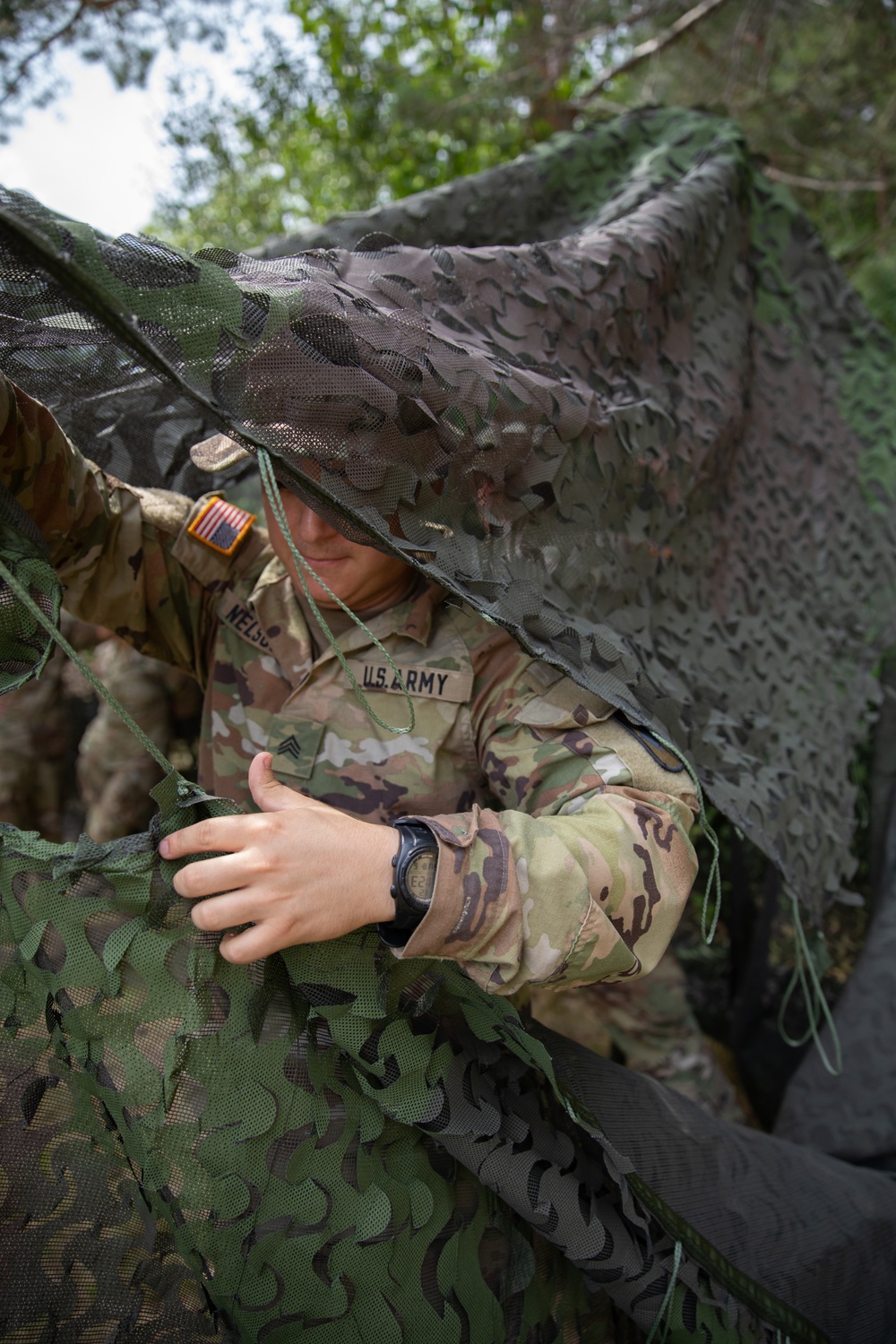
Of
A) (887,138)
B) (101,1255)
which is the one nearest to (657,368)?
(101,1255)

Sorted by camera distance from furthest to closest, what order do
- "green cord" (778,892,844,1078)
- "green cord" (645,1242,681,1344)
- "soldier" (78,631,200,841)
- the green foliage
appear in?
1. the green foliage
2. "soldier" (78,631,200,841)
3. "green cord" (778,892,844,1078)
4. "green cord" (645,1242,681,1344)

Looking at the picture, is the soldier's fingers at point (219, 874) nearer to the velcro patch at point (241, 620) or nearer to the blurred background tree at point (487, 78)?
the velcro patch at point (241, 620)

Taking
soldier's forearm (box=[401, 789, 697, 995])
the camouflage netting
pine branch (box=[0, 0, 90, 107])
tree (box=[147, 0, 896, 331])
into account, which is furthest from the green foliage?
soldier's forearm (box=[401, 789, 697, 995])

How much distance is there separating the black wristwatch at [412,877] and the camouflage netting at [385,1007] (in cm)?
13

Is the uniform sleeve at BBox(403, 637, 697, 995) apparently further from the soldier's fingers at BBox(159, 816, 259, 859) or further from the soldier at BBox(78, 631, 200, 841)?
the soldier at BBox(78, 631, 200, 841)

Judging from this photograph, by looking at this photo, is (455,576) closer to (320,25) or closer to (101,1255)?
(101,1255)

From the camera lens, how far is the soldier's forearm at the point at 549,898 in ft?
3.38

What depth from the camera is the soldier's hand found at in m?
0.97

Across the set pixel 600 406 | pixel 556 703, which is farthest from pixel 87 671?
pixel 600 406

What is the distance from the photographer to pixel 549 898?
106 centimetres

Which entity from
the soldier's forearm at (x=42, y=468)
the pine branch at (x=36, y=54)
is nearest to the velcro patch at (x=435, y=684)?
the soldier's forearm at (x=42, y=468)

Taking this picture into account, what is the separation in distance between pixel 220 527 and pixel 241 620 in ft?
0.57

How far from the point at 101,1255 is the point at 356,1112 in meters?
0.34

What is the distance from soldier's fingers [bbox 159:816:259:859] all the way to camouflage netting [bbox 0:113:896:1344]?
46mm
